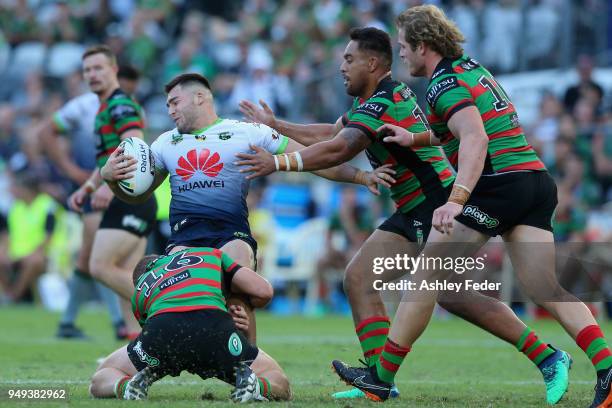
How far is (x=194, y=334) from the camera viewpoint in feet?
21.0

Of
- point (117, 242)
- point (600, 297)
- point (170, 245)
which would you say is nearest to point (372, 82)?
point (170, 245)

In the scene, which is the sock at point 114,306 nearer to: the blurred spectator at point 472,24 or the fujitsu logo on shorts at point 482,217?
A: the fujitsu logo on shorts at point 482,217

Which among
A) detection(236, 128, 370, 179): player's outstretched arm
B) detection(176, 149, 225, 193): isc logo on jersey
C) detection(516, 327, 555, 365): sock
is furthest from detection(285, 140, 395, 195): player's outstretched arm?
detection(516, 327, 555, 365): sock

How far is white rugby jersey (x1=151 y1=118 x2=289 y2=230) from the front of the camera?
24.5 feet

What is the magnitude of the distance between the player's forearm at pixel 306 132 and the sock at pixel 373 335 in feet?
4.83

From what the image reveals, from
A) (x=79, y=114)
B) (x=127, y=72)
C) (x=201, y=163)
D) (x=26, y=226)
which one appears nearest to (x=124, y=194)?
(x=201, y=163)

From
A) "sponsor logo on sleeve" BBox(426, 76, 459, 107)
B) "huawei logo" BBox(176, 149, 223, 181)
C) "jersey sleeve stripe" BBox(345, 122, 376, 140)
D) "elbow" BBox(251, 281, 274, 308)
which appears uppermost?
"sponsor logo on sleeve" BBox(426, 76, 459, 107)

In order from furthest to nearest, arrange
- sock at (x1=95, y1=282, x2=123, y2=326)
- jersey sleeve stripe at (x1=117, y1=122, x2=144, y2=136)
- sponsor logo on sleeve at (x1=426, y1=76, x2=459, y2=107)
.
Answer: sock at (x1=95, y1=282, x2=123, y2=326)
jersey sleeve stripe at (x1=117, y1=122, x2=144, y2=136)
sponsor logo on sleeve at (x1=426, y1=76, x2=459, y2=107)

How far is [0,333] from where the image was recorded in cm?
1303

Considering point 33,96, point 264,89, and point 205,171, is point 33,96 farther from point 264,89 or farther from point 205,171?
point 205,171

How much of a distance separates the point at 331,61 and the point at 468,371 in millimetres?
10839

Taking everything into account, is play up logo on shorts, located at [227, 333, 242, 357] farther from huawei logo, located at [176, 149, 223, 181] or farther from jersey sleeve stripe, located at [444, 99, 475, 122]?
jersey sleeve stripe, located at [444, 99, 475, 122]

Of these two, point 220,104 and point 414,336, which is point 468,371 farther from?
point 220,104

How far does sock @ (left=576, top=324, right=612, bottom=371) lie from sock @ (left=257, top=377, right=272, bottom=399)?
6.06 feet
